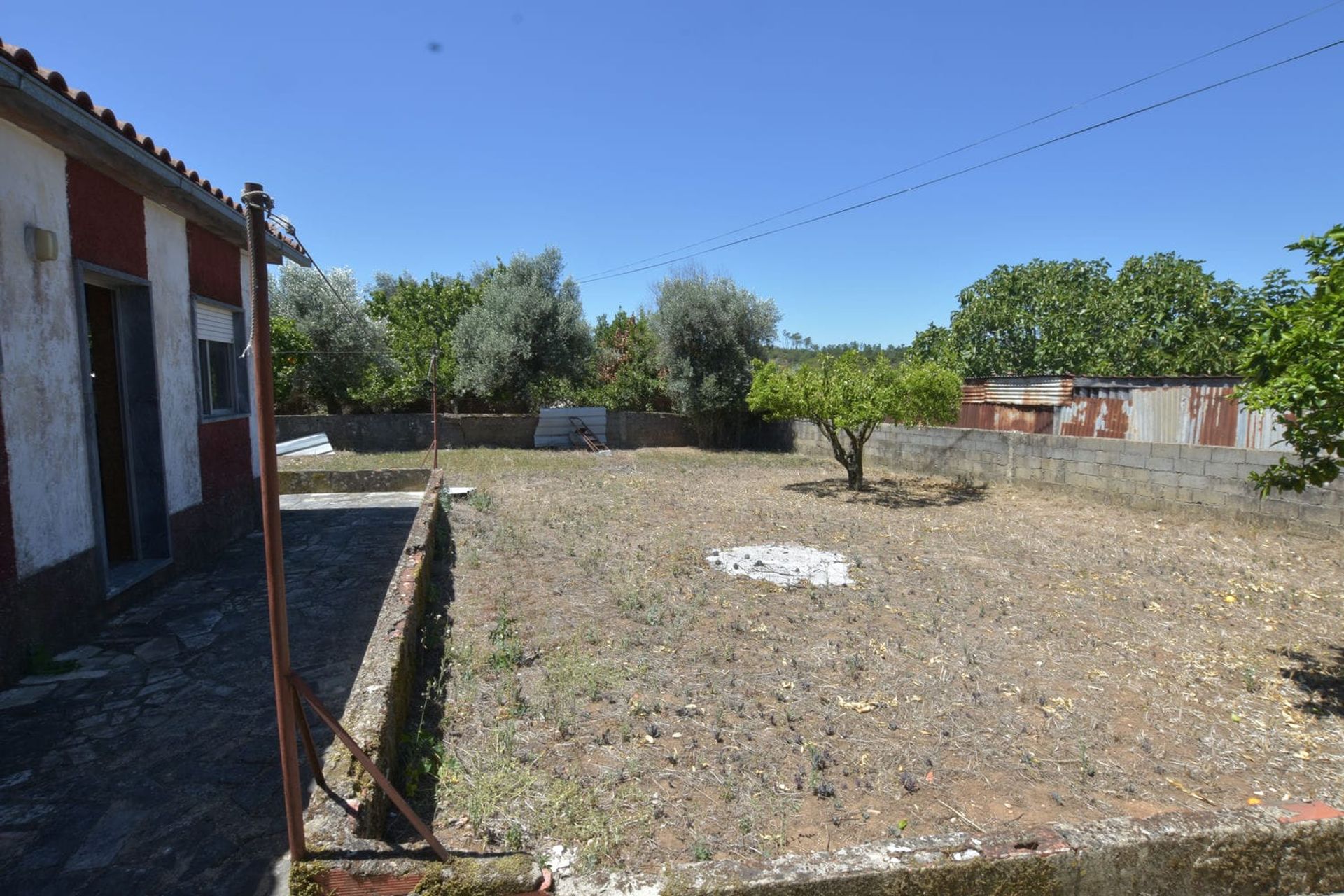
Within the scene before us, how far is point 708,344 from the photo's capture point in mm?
20328

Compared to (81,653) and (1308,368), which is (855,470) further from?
(81,653)

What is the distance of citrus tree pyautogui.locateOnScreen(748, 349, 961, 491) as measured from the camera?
1174cm

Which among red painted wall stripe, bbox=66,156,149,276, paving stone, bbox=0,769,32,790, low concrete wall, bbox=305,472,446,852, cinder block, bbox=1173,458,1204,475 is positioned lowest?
paving stone, bbox=0,769,32,790

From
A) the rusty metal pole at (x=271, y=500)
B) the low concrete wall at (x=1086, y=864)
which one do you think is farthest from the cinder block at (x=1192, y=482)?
the rusty metal pole at (x=271, y=500)

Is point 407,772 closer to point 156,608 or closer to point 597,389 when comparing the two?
point 156,608

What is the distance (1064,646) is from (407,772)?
14.7ft

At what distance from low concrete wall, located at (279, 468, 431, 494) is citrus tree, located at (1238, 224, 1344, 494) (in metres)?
10.6

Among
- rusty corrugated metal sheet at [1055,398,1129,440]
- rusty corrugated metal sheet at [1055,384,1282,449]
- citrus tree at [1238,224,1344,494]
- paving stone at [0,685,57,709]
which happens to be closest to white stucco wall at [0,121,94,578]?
paving stone at [0,685,57,709]

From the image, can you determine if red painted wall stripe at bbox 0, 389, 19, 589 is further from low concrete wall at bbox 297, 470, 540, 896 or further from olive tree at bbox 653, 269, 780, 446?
olive tree at bbox 653, 269, 780, 446

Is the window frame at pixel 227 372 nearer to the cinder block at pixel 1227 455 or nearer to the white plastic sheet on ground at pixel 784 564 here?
the white plastic sheet on ground at pixel 784 564

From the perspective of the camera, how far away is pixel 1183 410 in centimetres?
951

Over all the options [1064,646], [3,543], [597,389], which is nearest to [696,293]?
[597,389]

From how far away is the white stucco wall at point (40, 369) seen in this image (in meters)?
4.12

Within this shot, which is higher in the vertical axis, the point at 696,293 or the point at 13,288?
the point at 696,293
